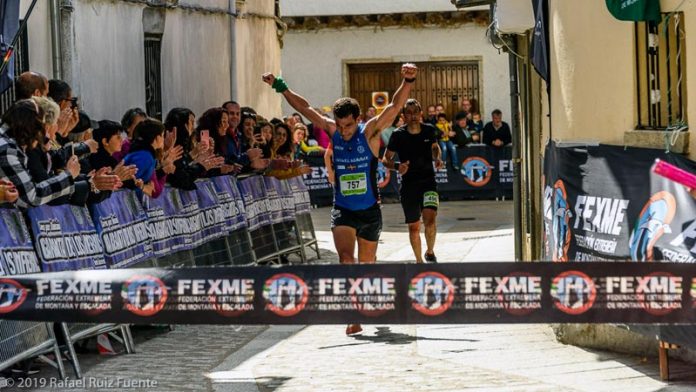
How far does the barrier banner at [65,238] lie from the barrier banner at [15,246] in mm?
119

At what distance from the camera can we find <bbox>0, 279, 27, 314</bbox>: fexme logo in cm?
780

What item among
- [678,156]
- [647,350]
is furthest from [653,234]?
[647,350]

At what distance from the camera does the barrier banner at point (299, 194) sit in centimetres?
1950

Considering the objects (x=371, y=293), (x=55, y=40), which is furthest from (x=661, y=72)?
(x=55, y=40)

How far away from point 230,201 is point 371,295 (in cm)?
849

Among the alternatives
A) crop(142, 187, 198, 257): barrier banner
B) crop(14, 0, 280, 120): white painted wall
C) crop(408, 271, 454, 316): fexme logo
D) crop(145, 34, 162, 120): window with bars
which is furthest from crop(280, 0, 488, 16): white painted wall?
crop(408, 271, 454, 316): fexme logo

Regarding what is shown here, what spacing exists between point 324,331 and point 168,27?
28.4 feet

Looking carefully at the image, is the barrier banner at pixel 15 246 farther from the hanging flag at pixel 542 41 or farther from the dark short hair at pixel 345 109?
the hanging flag at pixel 542 41

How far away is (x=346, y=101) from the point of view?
41.6 feet

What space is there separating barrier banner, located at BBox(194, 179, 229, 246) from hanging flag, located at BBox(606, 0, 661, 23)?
544 centimetres

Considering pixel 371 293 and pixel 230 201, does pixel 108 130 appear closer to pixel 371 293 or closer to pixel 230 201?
pixel 230 201

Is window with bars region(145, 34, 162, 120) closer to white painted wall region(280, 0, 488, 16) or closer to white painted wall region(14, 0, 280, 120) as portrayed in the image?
white painted wall region(14, 0, 280, 120)

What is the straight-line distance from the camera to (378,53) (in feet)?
139

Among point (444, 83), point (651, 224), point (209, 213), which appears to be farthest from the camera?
point (444, 83)
